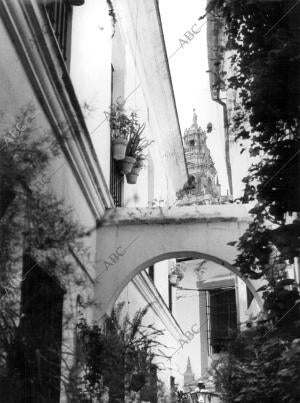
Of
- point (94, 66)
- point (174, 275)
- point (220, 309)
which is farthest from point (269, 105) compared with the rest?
point (220, 309)

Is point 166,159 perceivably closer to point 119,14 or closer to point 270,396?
point 119,14

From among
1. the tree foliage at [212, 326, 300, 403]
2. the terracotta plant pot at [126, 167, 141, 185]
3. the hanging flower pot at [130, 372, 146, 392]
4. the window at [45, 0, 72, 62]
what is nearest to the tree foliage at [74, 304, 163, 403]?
the hanging flower pot at [130, 372, 146, 392]

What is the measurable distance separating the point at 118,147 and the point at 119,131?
0.81 ft

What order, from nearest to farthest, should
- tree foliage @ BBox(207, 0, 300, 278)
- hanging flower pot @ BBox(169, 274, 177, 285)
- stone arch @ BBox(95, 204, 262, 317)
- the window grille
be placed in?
tree foliage @ BBox(207, 0, 300, 278) < the window grille < stone arch @ BBox(95, 204, 262, 317) < hanging flower pot @ BBox(169, 274, 177, 285)

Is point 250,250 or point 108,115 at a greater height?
point 108,115

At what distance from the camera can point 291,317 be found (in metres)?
3.68

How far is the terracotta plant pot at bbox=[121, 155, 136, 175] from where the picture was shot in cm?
1091

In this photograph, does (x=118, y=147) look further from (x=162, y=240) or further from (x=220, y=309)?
(x=220, y=309)

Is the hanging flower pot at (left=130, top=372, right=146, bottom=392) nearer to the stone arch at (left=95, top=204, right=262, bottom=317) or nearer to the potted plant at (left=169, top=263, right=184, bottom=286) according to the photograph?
the stone arch at (left=95, top=204, right=262, bottom=317)

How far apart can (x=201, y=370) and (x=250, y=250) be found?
26.8 meters

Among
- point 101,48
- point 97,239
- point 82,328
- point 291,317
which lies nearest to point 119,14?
point 101,48

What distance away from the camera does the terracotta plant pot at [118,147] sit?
10398mm

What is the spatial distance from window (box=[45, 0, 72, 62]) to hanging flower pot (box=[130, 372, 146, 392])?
3.60 metres

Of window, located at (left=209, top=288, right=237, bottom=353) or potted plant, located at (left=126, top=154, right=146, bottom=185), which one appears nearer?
potted plant, located at (left=126, top=154, right=146, bottom=185)
